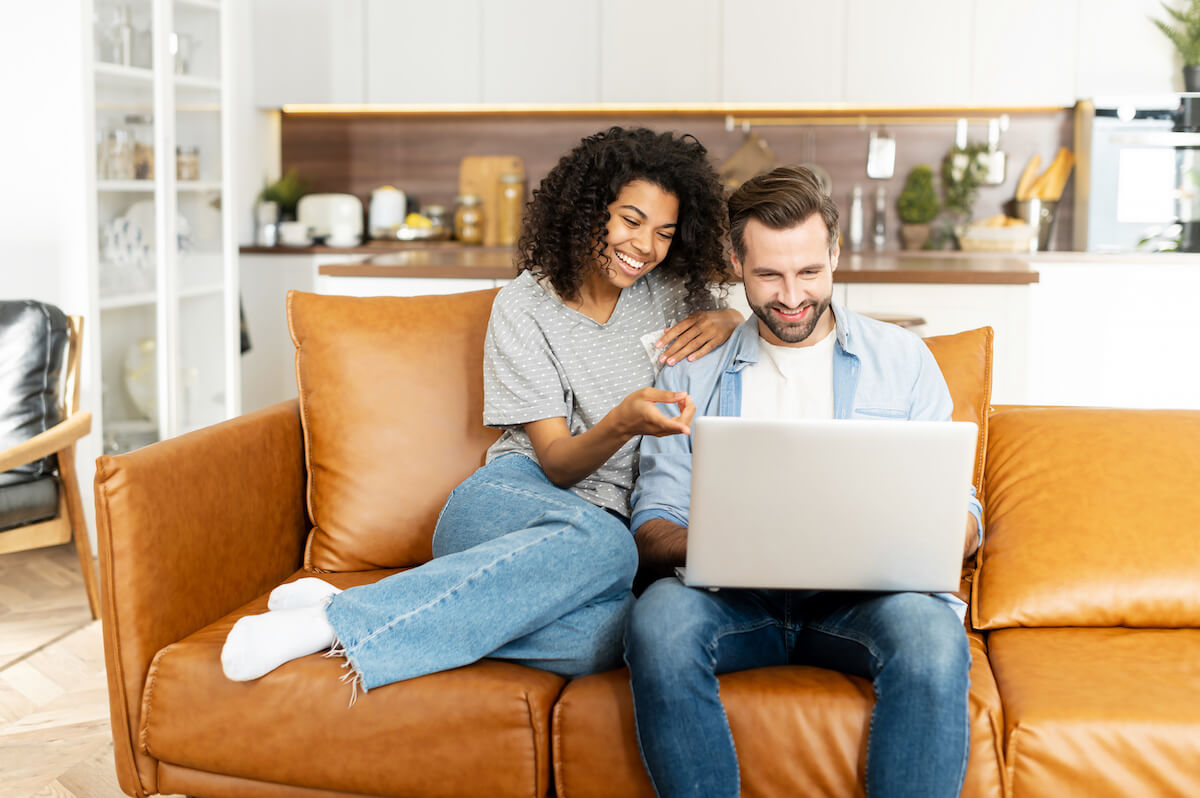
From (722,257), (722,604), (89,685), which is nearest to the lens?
(722,604)

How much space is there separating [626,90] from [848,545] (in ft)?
12.4

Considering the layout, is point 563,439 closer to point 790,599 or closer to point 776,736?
point 790,599

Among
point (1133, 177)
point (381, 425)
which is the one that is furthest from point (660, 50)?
point (381, 425)

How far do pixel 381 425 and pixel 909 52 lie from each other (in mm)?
3446

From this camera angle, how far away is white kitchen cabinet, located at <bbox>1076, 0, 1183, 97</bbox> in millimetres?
4523

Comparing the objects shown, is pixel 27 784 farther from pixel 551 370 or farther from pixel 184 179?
pixel 184 179

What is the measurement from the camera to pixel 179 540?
1.76 m

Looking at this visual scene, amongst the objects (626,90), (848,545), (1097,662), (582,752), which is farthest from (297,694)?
(626,90)

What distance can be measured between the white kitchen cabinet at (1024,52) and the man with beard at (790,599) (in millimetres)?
3224

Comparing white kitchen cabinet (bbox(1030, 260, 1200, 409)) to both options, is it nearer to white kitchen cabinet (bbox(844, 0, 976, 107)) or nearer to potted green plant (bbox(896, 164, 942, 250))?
potted green plant (bbox(896, 164, 942, 250))

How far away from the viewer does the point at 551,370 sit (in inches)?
76.0

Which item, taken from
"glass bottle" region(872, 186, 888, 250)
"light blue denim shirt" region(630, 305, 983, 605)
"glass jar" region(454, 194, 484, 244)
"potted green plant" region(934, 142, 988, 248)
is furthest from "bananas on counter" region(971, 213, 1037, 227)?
"light blue denim shirt" region(630, 305, 983, 605)

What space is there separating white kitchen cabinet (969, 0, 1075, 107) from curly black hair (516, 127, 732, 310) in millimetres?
3079

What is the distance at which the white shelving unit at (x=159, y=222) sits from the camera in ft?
11.7
